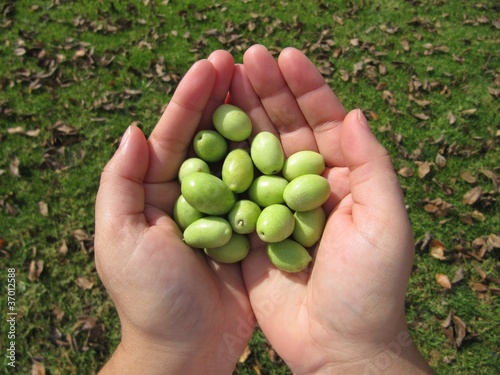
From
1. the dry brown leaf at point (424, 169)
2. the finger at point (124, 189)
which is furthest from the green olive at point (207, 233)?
the dry brown leaf at point (424, 169)

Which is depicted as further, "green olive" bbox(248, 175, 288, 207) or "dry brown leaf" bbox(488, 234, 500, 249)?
→ "dry brown leaf" bbox(488, 234, 500, 249)

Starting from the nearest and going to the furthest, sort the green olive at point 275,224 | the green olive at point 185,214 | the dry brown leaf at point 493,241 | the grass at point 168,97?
the green olive at point 275,224 < the green olive at point 185,214 < the grass at point 168,97 < the dry brown leaf at point 493,241

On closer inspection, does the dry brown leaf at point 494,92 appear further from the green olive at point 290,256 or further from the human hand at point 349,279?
the green olive at point 290,256

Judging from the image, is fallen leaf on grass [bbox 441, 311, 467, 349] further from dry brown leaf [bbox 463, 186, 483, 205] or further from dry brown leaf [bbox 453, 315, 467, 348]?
dry brown leaf [bbox 463, 186, 483, 205]

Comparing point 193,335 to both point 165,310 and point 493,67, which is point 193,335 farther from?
point 493,67

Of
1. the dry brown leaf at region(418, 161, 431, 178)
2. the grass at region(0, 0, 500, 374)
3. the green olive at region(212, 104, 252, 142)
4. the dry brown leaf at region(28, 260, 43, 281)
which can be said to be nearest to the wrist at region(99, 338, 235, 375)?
the grass at region(0, 0, 500, 374)

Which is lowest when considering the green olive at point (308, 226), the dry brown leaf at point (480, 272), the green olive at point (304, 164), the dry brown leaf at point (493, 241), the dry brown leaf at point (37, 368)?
the dry brown leaf at point (37, 368)

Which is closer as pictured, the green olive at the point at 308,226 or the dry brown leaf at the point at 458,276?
the green olive at the point at 308,226
